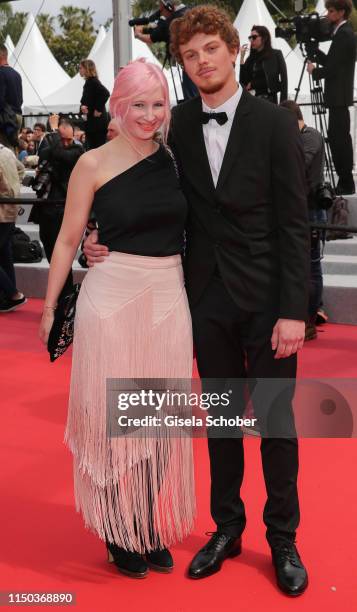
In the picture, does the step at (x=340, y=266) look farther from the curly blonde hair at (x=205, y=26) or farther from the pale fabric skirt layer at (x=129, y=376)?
the curly blonde hair at (x=205, y=26)

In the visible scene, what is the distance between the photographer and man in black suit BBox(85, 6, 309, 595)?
2.60 meters

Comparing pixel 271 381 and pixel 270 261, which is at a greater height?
pixel 270 261

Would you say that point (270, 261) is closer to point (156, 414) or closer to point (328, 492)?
point (156, 414)

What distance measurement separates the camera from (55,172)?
299 inches

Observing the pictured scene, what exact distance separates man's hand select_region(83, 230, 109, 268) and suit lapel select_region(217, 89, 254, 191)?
0.43 m

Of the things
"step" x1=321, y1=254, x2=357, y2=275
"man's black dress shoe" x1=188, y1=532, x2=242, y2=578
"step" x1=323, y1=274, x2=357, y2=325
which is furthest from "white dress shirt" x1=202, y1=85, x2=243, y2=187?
"step" x1=321, y1=254, x2=357, y2=275

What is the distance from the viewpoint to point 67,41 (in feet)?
187

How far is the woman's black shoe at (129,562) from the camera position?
2848 mm

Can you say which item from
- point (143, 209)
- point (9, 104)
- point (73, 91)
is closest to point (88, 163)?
point (143, 209)

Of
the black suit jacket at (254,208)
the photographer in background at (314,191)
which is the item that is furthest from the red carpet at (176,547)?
the photographer in background at (314,191)

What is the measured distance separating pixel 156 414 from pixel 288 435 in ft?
1.50

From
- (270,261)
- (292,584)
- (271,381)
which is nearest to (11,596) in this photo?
(292,584)

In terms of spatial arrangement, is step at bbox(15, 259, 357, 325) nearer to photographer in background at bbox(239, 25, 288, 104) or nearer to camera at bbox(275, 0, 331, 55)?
photographer in background at bbox(239, 25, 288, 104)

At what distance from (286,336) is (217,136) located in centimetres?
69
